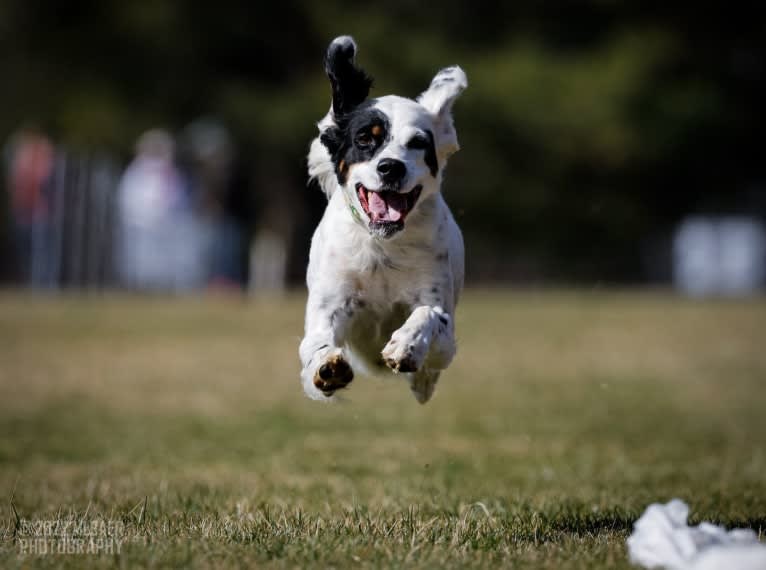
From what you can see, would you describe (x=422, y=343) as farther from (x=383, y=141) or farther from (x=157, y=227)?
(x=157, y=227)

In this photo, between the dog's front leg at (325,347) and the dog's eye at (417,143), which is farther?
the dog's eye at (417,143)

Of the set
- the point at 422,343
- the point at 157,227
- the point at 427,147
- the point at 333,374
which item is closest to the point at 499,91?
the point at 157,227

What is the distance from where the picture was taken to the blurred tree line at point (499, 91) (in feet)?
83.1

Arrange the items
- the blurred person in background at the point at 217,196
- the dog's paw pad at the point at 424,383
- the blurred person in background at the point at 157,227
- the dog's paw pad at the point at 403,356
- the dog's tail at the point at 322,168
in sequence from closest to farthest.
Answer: the dog's paw pad at the point at 403,356 → the dog's tail at the point at 322,168 → the dog's paw pad at the point at 424,383 → the blurred person in background at the point at 157,227 → the blurred person in background at the point at 217,196

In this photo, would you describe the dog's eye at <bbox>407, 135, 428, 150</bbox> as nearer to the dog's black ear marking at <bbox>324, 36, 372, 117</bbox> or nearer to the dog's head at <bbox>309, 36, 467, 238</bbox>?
the dog's head at <bbox>309, 36, 467, 238</bbox>

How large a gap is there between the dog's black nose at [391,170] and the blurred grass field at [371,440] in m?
1.33

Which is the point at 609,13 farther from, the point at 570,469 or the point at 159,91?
the point at 570,469

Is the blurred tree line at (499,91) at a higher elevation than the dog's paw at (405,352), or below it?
higher

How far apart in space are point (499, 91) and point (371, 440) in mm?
17843

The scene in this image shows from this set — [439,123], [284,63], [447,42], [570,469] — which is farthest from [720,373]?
[284,63]

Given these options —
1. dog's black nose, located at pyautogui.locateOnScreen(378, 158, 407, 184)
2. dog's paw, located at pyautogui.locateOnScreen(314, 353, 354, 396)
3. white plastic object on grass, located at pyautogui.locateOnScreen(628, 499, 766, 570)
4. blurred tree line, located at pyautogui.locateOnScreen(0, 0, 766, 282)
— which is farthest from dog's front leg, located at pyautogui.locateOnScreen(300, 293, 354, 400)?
blurred tree line, located at pyautogui.locateOnScreen(0, 0, 766, 282)

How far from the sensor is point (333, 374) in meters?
4.49

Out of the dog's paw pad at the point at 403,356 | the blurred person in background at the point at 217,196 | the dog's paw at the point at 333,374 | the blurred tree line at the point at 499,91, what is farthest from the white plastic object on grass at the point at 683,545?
the blurred tree line at the point at 499,91

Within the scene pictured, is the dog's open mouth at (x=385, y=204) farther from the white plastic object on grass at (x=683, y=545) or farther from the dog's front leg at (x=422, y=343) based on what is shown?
the white plastic object on grass at (x=683, y=545)
